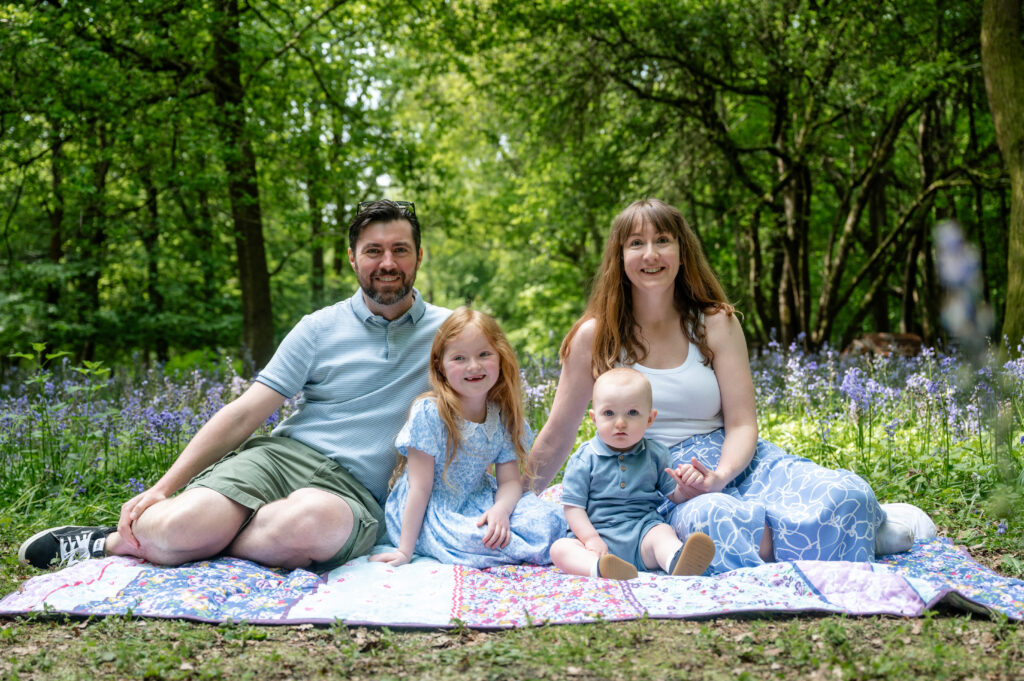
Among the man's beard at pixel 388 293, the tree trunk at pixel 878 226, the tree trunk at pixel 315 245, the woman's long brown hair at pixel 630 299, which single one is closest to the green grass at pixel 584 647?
the woman's long brown hair at pixel 630 299

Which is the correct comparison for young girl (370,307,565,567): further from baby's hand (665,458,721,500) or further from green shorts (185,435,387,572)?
baby's hand (665,458,721,500)

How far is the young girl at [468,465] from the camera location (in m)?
3.20

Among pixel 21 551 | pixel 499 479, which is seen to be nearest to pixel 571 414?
pixel 499 479

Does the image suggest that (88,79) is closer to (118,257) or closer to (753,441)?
(118,257)

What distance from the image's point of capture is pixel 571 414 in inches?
139

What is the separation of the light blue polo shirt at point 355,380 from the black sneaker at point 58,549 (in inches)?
32.5

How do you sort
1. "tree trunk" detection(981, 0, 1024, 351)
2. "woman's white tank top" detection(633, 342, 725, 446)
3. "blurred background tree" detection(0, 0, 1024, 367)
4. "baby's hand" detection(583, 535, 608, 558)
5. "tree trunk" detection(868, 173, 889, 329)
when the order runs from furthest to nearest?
"tree trunk" detection(868, 173, 889, 329) < "blurred background tree" detection(0, 0, 1024, 367) < "tree trunk" detection(981, 0, 1024, 351) < "woman's white tank top" detection(633, 342, 725, 446) < "baby's hand" detection(583, 535, 608, 558)

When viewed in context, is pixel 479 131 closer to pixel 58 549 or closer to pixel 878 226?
pixel 878 226

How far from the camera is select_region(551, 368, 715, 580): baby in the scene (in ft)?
10.1

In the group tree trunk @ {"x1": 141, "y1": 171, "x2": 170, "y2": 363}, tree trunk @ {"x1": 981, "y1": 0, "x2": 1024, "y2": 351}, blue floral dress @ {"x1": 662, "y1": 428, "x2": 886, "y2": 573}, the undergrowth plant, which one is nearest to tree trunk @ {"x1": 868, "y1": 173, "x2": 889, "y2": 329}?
tree trunk @ {"x1": 981, "y1": 0, "x2": 1024, "y2": 351}

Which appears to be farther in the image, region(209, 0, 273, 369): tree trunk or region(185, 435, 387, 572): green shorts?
region(209, 0, 273, 369): tree trunk

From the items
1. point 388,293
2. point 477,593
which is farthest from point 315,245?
point 477,593

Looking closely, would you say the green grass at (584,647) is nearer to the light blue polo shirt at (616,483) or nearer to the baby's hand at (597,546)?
the baby's hand at (597,546)

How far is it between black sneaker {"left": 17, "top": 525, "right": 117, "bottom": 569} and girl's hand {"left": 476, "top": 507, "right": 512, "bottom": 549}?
1503 mm
